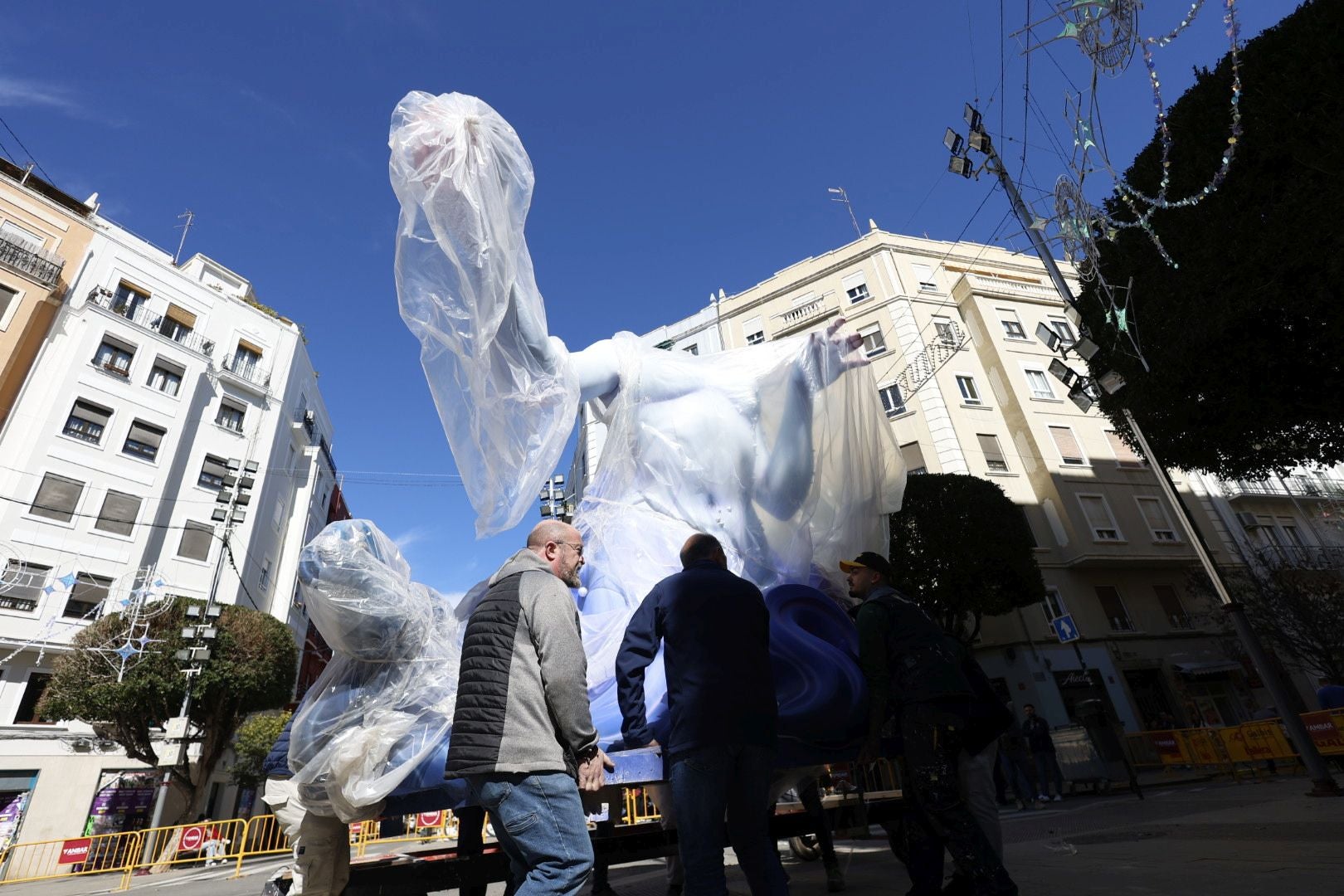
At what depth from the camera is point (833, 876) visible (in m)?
4.07

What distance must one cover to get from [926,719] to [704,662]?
3.83 feet

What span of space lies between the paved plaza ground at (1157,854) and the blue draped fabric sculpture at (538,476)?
1.49 meters

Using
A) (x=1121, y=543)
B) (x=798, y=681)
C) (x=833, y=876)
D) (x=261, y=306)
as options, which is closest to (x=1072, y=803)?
(x=833, y=876)

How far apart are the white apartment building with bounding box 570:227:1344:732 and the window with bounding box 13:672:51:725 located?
16454mm

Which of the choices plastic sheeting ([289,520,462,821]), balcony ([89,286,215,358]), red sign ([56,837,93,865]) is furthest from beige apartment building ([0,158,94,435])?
plastic sheeting ([289,520,462,821])

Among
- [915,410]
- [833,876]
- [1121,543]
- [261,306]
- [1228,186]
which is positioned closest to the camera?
[833,876]

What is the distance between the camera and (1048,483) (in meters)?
24.8

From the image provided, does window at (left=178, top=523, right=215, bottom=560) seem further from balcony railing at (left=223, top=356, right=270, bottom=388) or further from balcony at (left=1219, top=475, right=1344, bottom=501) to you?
balcony at (left=1219, top=475, right=1344, bottom=501)

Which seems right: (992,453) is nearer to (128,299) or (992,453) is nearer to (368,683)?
(368,683)

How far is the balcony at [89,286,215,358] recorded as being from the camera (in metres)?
25.4

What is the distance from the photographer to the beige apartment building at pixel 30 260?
895 inches

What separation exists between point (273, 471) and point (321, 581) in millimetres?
30912

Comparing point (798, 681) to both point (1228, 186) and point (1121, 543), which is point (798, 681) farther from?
point (1121, 543)

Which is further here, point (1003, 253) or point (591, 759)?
point (1003, 253)
